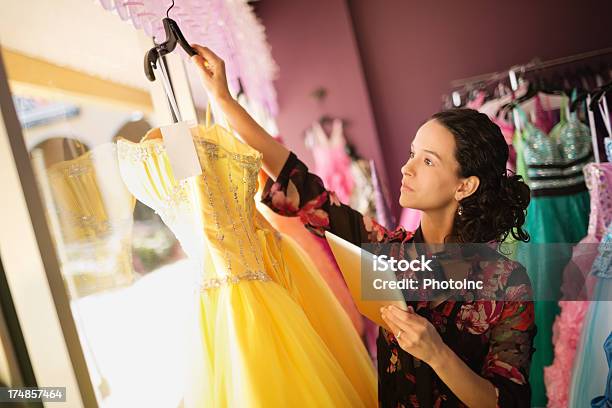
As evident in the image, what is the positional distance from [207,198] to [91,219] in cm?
23

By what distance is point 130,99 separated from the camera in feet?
4.53

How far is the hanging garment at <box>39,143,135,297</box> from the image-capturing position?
36.9 inches

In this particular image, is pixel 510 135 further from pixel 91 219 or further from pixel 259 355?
pixel 91 219

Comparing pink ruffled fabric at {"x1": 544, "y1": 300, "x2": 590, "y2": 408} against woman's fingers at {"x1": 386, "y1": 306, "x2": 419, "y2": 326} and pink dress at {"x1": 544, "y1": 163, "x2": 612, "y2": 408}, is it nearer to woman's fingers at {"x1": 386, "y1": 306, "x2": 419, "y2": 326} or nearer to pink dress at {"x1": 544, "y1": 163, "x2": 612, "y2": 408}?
pink dress at {"x1": 544, "y1": 163, "x2": 612, "y2": 408}

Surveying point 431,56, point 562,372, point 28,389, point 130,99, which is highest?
point 431,56

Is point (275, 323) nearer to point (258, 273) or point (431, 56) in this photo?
point (258, 273)

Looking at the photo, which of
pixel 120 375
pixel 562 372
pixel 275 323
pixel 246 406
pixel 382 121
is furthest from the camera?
pixel 382 121

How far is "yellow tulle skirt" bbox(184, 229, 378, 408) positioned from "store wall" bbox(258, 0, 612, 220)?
213cm

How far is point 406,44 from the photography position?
316 cm

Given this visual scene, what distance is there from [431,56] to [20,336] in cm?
282

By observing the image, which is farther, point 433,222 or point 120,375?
point 120,375

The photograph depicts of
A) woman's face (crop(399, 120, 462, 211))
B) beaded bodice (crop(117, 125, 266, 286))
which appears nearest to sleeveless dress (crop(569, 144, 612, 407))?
woman's face (crop(399, 120, 462, 211))

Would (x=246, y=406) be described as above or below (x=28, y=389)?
below

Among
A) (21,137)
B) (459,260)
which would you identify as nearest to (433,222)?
(459,260)
